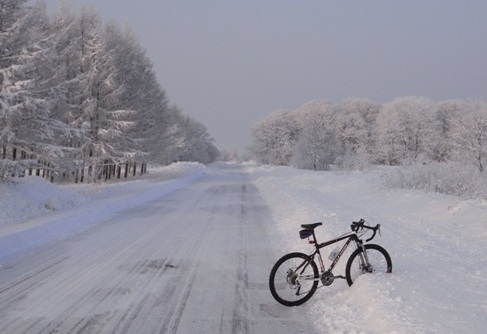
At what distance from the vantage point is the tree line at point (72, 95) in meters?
17.9

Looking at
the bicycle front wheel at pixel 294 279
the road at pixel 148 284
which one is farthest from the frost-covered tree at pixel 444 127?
the bicycle front wheel at pixel 294 279

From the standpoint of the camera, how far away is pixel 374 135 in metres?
83.9

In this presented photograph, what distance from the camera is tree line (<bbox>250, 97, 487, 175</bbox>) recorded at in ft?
139

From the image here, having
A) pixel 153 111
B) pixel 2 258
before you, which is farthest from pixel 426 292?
pixel 153 111

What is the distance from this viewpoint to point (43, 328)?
5.05m

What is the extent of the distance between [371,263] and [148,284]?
371 centimetres

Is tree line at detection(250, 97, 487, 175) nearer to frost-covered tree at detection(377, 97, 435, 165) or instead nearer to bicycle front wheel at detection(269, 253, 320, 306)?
frost-covered tree at detection(377, 97, 435, 165)

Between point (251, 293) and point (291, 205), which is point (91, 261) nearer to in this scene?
point (251, 293)

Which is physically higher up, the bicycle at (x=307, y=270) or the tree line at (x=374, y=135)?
the tree line at (x=374, y=135)

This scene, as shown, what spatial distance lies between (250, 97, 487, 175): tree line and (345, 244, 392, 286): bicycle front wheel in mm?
29438

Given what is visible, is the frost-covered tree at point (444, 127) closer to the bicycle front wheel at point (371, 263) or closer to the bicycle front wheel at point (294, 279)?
the bicycle front wheel at point (371, 263)

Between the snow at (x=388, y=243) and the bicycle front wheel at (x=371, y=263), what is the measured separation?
177mm

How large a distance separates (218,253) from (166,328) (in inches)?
169

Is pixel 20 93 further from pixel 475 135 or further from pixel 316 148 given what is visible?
pixel 316 148
